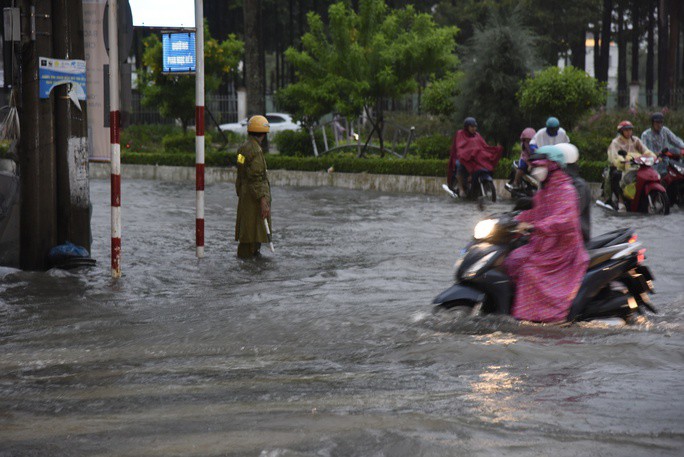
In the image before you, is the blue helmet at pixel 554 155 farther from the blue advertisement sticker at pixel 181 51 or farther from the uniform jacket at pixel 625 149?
the uniform jacket at pixel 625 149

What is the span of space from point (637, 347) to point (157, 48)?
2905cm

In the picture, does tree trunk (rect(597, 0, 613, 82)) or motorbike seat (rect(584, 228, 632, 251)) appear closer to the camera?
motorbike seat (rect(584, 228, 632, 251))

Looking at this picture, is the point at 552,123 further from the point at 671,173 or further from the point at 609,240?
the point at 609,240

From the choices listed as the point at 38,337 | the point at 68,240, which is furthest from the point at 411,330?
the point at 68,240

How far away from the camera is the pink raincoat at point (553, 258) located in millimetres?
7445

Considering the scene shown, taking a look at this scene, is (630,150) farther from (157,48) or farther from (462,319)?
(157,48)

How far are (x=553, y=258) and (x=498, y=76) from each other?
18149 millimetres

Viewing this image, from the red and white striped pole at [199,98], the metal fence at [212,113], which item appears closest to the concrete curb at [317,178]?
the red and white striped pole at [199,98]

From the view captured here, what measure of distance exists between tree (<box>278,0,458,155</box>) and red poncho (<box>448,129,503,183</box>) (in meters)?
6.46

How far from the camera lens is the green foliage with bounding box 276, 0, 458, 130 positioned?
25.9m

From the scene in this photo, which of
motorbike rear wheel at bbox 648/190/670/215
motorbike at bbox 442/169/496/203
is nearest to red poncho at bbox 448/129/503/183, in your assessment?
motorbike at bbox 442/169/496/203

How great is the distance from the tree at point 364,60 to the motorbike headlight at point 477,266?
18.4 metres

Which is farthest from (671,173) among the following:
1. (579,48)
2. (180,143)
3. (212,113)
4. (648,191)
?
(579,48)

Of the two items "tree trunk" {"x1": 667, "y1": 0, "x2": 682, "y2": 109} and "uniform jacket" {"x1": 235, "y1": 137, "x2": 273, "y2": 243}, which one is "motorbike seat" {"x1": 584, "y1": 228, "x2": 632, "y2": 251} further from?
"tree trunk" {"x1": 667, "y1": 0, "x2": 682, "y2": 109}
